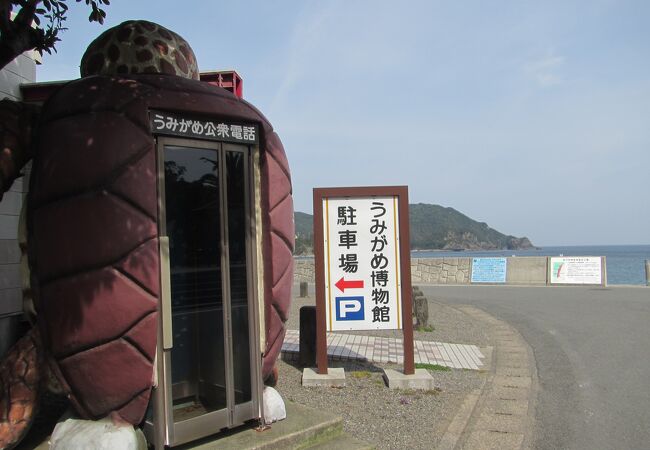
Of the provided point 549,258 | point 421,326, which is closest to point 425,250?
point 549,258

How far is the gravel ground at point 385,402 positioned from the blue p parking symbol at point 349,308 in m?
0.83

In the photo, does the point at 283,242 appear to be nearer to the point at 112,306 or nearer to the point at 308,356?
the point at 112,306

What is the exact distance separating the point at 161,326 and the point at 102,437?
2.32 ft

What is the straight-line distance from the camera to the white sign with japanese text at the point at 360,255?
263 inches

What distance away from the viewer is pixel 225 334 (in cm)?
381

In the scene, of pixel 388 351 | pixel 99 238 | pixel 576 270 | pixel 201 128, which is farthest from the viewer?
pixel 576 270

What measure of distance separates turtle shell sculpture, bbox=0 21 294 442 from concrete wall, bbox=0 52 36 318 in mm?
3315

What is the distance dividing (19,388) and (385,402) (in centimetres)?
373

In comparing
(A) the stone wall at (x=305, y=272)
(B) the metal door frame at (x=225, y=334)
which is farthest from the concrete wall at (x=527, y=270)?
(B) the metal door frame at (x=225, y=334)

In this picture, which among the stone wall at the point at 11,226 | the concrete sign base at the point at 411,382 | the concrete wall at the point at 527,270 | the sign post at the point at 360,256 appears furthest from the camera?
the concrete wall at the point at 527,270

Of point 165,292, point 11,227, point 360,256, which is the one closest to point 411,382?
point 360,256

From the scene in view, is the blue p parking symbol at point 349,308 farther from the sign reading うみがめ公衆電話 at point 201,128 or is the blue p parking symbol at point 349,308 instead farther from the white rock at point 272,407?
the sign reading うみがめ公衆電話 at point 201,128

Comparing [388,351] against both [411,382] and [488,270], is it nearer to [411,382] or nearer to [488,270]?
[411,382]

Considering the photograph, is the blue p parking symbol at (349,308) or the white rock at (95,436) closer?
the white rock at (95,436)
